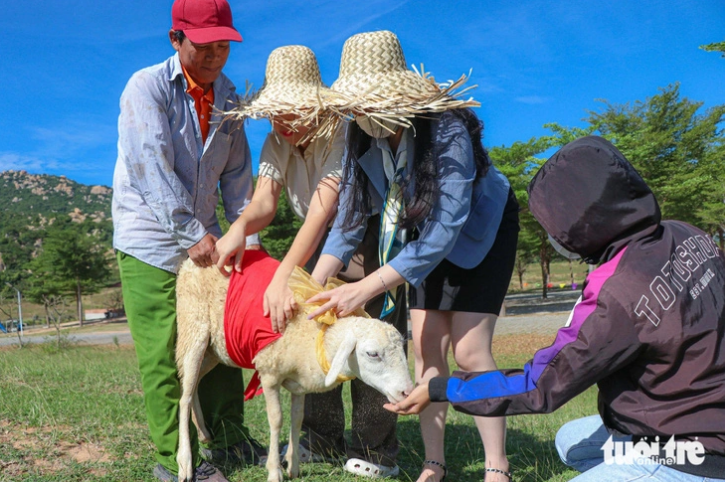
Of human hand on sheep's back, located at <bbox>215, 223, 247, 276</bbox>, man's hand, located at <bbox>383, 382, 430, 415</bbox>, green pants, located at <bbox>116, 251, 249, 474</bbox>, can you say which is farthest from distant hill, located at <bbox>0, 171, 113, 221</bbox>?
man's hand, located at <bbox>383, 382, 430, 415</bbox>

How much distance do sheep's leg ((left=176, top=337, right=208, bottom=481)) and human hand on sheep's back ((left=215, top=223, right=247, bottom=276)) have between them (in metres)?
0.50

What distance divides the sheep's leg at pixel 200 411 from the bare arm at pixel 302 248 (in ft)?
2.73

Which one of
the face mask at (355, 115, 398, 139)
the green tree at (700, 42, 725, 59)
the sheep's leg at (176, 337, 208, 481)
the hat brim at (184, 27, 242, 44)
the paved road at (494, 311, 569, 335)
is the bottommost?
the paved road at (494, 311, 569, 335)

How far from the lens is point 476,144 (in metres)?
3.41

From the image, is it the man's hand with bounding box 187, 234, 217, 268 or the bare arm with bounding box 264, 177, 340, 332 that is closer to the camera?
the bare arm with bounding box 264, 177, 340, 332

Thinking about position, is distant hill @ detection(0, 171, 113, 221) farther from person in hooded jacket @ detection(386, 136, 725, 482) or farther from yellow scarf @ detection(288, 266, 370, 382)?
person in hooded jacket @ detection(386, 136, 725, 482)

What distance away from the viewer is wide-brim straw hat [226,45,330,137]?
11.2 feet

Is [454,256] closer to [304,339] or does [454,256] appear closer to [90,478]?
[304,339]

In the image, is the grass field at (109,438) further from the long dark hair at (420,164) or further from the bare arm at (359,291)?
the long dark hair at (420,164)

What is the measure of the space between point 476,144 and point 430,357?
129 cm

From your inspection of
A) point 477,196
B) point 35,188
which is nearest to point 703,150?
point 477,196

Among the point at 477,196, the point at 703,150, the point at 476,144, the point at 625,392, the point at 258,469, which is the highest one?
the point at 703,150

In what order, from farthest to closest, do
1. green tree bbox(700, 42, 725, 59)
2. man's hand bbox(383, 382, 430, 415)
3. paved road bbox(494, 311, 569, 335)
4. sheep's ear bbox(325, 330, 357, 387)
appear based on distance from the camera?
paved road bbox(494, 311, 569, 335), green tree bbox(700, 42, 725, 59), sheep's ear bbox(325, 330, 357, 387), man's hand bbox(383, 382, 430, 415)

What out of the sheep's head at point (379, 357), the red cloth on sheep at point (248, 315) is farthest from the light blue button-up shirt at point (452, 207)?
the red cloth on sheep at point (248, 315)
